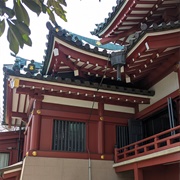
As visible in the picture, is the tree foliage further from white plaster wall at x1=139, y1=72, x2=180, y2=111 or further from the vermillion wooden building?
white plaster wall at x1=139, y1=72, x2=180, y2=111

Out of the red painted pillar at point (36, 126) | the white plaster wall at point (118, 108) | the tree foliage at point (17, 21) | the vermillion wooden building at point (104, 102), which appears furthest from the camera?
the white plaster wall at point (118, 108)

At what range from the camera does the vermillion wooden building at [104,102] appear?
568 centimetres

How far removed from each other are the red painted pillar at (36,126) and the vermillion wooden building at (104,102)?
0.02m

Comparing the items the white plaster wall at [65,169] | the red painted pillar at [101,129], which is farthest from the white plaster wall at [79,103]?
the white plaster wall at [65,169]

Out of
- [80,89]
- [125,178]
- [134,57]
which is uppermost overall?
[134,57]

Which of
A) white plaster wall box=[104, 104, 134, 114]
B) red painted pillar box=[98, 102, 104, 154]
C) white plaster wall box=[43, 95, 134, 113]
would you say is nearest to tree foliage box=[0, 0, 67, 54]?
white plaster wall box=[43, 95, 134, 113]

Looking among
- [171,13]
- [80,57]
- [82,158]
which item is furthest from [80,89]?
[171,13]

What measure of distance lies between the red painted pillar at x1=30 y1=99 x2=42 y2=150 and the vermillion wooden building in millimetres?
24

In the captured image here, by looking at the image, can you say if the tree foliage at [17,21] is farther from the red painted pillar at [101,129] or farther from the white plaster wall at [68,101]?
the red painted pillar at [101,129]

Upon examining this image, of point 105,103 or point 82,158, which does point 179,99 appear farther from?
point 82,158

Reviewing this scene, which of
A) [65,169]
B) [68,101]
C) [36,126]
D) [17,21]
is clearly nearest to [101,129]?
[68,101]

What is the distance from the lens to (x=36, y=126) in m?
6.13

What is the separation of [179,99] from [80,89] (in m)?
2.36

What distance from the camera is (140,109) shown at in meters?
7.23
